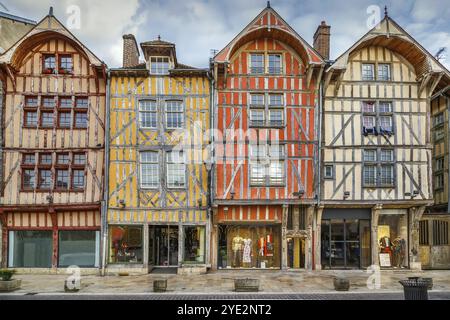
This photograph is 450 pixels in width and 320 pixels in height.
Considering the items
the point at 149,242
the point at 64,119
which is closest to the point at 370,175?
the point at 149,242

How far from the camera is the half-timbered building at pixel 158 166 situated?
20203 mm

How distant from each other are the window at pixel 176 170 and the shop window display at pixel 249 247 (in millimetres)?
2969

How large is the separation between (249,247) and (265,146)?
4874mm

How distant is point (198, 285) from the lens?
17.0 m

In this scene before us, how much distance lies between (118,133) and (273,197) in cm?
782

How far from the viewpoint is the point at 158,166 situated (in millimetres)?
20469

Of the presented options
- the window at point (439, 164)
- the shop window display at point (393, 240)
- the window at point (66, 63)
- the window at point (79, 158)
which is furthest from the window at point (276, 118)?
Result: the window at point (439, 164)

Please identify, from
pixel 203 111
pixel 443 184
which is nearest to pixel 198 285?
pixel 203 111

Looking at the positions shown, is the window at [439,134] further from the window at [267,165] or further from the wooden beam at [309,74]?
the window at [267,165]

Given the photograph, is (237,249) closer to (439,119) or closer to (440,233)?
(440,233)

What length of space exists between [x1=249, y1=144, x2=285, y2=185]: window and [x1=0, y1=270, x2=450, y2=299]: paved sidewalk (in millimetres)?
4239

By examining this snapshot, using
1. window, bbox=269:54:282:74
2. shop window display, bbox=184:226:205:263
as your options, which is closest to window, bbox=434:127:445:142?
window, bbox=269:54:282:74
